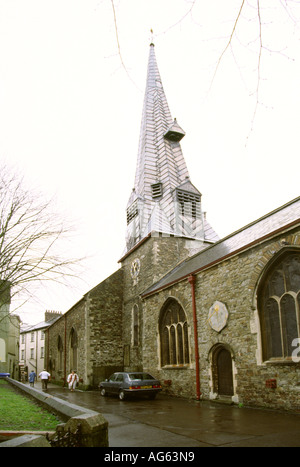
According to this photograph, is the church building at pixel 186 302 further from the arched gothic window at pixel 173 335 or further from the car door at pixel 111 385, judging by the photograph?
the car door at pixel 111 385

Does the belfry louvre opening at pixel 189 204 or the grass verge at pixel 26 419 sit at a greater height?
the belfry louvre opening at pixel 189 204

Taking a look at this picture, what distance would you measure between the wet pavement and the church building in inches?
56.2

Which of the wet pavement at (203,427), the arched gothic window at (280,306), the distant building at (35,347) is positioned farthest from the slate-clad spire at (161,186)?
the distant building at (35,347)

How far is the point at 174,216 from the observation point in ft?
80.9

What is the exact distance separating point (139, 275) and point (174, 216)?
182 inches

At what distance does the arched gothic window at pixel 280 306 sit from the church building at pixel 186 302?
30 millimetres

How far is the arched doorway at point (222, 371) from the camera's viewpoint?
40.7 feet

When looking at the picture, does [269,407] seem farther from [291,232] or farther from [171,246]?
[171,246]

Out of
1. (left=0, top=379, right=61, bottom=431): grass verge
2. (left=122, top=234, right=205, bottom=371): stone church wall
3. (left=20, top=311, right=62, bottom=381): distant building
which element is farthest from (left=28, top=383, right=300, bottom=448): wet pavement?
(left=20, top=311, right=62, bottom=381): distant building

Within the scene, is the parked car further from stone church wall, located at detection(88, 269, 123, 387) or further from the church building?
stone church wall, located at detection(88, 269, 123, 387)

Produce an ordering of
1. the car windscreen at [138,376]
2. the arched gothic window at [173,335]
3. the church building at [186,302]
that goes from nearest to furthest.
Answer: the church building at [186,302], the car windscreen at [138,376], the arched gothic window at [173,335]

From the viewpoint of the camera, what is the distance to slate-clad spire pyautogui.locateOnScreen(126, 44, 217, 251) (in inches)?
972

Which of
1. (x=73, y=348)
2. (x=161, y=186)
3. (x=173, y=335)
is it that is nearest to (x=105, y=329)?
(x=73, y=348)

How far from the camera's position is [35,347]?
52000 millimetres
